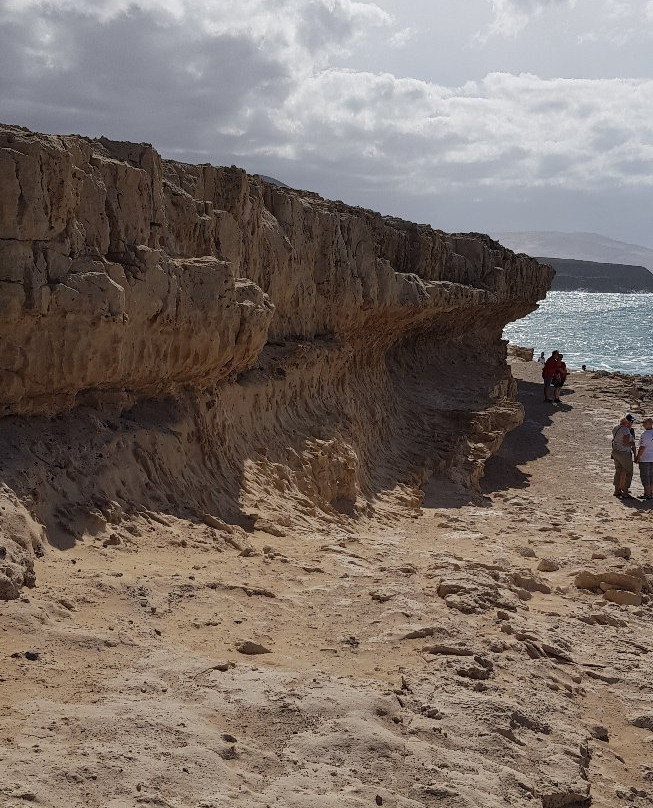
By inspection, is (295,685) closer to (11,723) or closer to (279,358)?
(11,723)

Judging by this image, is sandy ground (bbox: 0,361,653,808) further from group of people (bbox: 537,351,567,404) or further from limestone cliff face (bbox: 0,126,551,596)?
group of people (bbox: 537,351,567,404)

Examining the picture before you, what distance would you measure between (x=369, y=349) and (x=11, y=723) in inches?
422

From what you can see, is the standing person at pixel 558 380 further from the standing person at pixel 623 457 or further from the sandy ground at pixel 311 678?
the sandy ground at pixel 311 678

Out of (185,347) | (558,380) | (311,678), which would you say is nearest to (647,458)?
(185,347)

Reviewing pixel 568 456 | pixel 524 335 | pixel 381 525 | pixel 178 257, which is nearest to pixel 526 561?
pixel 381 525

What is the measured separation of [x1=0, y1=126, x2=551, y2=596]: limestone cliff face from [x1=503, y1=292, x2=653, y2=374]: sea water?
1041 inches

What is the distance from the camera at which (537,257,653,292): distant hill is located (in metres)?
134

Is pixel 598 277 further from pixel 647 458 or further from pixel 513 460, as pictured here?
pixel 647 458

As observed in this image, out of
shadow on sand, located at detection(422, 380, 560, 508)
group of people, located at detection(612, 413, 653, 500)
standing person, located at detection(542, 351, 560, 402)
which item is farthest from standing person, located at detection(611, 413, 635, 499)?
standing person, located at detection(542, 351, 560, 402)

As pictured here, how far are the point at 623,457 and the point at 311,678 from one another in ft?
31.1

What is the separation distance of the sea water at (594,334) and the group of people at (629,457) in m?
24.3

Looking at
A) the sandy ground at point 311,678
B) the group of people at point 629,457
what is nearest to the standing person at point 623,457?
the group of people at point 629,457

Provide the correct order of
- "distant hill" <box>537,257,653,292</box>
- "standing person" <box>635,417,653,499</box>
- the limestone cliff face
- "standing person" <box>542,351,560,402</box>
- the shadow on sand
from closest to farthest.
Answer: the limestone cliff face → the shadow on sand → "standing person" <box>635,417,653,499</box> → "standing person" <box>542,351,560,402</box> → "distant hill" <box>537,257,653,292</box>

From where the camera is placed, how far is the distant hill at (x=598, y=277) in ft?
441
